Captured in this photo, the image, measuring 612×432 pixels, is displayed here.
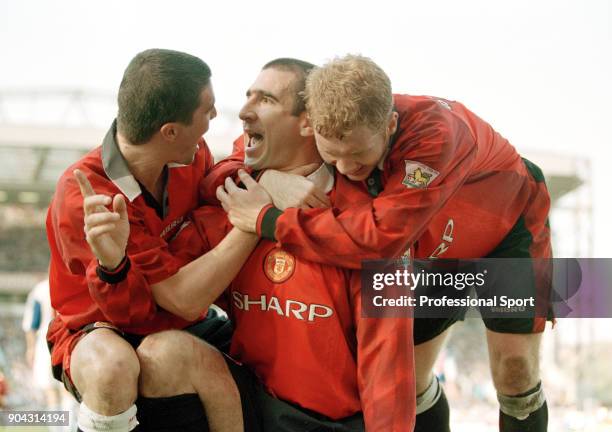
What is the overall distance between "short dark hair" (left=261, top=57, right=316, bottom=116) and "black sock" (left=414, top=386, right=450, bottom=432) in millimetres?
918

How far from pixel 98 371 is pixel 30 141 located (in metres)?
8.19

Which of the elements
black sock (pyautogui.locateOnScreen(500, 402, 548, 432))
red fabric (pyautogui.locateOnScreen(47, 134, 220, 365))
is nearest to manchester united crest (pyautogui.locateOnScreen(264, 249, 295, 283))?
red fabric (pyautogui.locateOnScreen(47, 134, 220, 365))

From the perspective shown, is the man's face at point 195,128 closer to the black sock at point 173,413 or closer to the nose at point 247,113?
the nose at point 247,113

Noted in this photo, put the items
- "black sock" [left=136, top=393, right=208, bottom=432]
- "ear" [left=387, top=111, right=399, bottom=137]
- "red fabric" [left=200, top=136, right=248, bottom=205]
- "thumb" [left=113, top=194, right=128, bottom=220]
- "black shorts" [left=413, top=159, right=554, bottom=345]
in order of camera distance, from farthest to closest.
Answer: "black shorts" [left=413, top=159, right=554, bottom=345], "red fabric" [left=200, top=136, right=248, bottom=205], "ear" [left=387, top=111, right=399, bottom=137], "black sock" [left=136, top=393, right=208, bottom=432], "thumb" [left=113, top=194, right=128, bottom=220]

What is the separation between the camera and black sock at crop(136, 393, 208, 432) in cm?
156

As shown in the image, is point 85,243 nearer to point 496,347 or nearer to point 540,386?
point 496,347

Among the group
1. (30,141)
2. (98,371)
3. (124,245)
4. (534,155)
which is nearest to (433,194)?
(124,245)

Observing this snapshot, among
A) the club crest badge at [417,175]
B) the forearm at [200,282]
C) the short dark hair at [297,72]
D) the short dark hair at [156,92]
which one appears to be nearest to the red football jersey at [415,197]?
the club crest badge at [417,175]

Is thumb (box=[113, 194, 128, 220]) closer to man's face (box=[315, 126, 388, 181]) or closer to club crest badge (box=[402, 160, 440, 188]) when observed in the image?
man's face (box=[315, 126, 388, 181])

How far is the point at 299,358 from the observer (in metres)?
1.64

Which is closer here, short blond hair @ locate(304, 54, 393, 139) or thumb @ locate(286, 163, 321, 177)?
short blond hair @ locate(304, 54, 393, 139)

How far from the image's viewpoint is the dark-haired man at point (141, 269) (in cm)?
149

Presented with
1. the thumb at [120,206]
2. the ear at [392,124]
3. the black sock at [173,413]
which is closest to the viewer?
the thumb at [120,206]

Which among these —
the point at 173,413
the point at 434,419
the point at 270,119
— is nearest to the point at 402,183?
the point at 270,119
